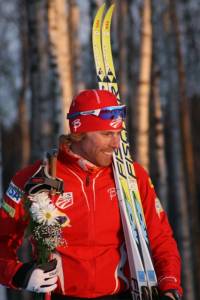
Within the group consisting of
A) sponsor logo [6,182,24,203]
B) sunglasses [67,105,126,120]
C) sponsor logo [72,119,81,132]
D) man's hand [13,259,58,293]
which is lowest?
man's hand [13,259,58,293]

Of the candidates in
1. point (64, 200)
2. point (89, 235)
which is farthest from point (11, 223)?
point (89, 235)

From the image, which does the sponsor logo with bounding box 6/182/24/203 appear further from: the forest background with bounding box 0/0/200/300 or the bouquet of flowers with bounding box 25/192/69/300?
the forest background with bounding box 0/0/200/300

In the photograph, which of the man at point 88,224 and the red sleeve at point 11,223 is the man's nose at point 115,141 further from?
the red sleeve at point 11,223

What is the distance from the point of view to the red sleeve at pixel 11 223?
11.4ft

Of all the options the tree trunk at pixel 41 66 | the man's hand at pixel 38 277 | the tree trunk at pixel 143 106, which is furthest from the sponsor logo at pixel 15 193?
the tree trunk at pixel 143 106

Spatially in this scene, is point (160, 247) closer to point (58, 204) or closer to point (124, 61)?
point (58, 204)

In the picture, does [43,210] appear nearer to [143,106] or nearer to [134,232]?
[134,232]

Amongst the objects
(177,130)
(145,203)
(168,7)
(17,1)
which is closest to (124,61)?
(168,7)

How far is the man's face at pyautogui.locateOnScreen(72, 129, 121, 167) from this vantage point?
3.54 m

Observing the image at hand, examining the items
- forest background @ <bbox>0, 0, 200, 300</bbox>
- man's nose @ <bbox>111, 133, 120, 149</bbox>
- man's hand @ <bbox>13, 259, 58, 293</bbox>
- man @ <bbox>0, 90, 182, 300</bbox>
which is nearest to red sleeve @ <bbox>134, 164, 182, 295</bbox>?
man @ <bbox>0, 90, 182, 300</bbox>

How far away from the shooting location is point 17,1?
65.5ft

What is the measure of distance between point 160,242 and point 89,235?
0.39 metres

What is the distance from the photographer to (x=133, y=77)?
1566 centimetres

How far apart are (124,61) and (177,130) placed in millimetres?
3483
